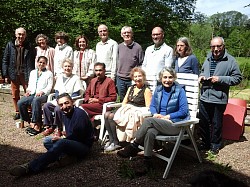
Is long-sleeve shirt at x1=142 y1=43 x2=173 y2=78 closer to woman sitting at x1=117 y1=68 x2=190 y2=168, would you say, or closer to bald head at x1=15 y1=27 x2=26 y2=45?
woman sitting at x1=117 y1=68 x2=190 y2=168

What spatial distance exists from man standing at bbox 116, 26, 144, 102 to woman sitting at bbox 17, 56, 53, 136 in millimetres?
1322

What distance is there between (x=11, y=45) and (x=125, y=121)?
119 inches

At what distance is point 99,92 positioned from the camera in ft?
15.4

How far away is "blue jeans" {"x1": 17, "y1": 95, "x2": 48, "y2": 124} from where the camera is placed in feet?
17.1

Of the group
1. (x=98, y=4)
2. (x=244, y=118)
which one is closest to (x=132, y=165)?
(x=244, y=118)

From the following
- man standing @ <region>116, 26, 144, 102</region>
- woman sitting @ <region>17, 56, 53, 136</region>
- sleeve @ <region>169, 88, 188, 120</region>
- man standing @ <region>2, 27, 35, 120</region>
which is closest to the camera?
sleeve @ <region>169, 88, 188, 120</region>

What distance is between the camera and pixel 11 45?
18.8 feet

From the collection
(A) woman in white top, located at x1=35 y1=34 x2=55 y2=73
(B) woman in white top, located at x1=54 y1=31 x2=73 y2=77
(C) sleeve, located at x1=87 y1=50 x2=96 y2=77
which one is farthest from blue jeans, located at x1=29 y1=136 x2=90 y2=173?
(A) woman in white top, located at x1=35 y1=34 x2=55 y2=73

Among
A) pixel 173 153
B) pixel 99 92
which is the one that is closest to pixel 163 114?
pixel 173 153

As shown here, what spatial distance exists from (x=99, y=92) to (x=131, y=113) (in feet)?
2.83

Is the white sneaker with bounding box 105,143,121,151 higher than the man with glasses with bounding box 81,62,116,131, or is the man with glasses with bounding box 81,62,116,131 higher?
the man with glasses with bounding box 81,62,116,131

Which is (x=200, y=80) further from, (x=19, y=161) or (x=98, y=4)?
(x=98, y=4)

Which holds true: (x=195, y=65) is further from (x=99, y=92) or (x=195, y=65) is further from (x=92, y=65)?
(x=92, y=65)

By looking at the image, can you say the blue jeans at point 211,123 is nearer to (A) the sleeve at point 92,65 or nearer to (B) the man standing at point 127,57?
(B) the man standing at point 127,57
